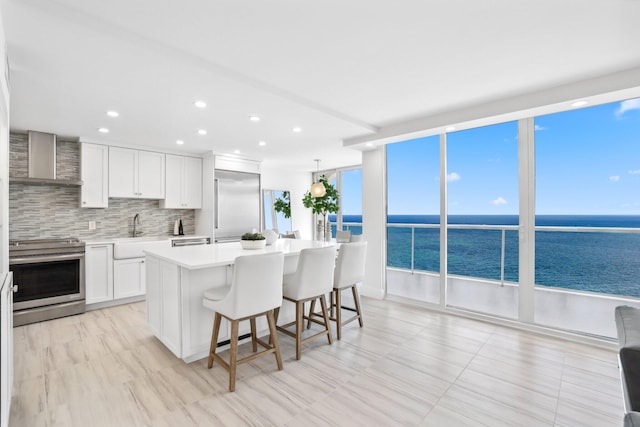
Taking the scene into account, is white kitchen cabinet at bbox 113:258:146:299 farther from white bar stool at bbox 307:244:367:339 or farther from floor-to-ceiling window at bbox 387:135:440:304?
floor-to-ceiling window at bbox 387:135:440:304

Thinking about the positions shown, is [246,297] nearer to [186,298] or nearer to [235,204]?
[186,298]

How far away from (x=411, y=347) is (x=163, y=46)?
3240mm

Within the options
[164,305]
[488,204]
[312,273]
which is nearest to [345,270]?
[312,273]

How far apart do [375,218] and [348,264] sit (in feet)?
5.14

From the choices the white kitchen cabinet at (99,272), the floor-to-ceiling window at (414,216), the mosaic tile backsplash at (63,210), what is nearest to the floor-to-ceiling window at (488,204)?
the floor-to-ceiling window at (414,216)

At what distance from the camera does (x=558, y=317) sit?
11.8ft

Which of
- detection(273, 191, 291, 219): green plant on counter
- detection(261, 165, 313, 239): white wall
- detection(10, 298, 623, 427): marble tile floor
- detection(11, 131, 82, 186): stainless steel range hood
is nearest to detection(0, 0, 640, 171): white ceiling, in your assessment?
detection(11, 131, 82, 186): stainless steel range hood

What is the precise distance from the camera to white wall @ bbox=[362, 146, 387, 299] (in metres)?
4.48

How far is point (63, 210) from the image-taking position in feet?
14.1

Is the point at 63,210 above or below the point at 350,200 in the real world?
below

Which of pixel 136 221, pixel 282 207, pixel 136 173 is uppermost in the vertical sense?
pixel 136 173

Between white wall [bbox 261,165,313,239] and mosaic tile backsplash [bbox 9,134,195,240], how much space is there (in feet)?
8.72

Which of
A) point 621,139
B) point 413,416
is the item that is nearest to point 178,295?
point 413,416

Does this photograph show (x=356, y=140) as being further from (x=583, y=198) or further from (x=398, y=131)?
(x=583, y=198)
